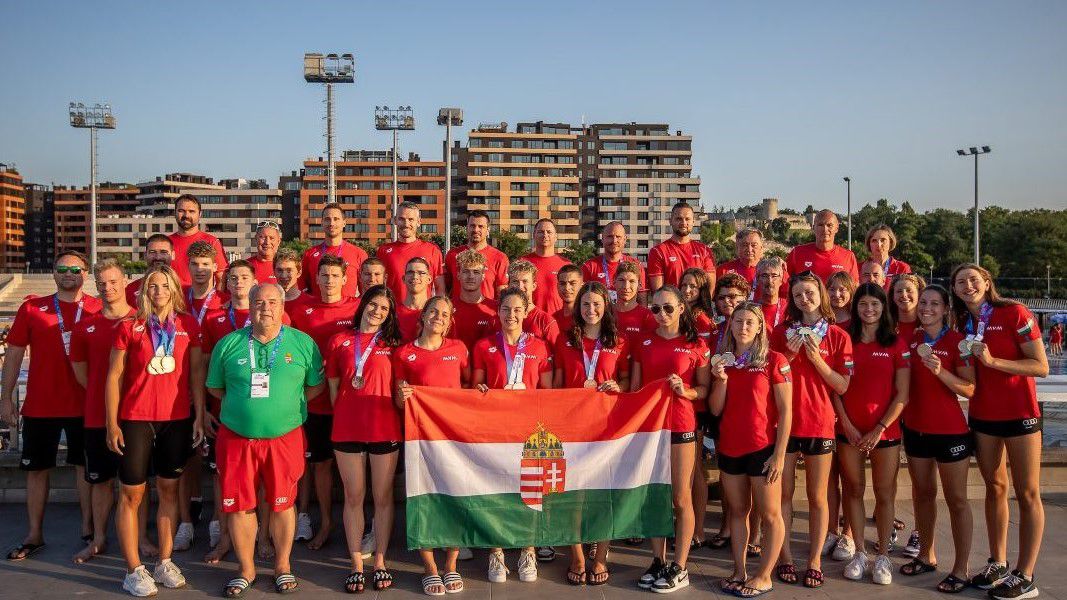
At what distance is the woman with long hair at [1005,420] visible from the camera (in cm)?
550

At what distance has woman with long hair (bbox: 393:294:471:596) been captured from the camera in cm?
562

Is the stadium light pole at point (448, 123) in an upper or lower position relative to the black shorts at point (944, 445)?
upper

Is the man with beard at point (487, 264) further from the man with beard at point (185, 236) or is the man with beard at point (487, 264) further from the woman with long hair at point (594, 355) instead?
the woman with long hair at point (594, 355)

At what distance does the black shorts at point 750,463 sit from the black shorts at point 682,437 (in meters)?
0.30

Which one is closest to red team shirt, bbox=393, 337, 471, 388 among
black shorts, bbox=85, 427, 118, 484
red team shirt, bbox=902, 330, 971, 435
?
black shorts, bbox=85, 427, 118, 484

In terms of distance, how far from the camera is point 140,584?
218 inches

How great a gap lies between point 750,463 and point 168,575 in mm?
4297

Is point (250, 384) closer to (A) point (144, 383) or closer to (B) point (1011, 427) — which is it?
(A) point (144, 383)

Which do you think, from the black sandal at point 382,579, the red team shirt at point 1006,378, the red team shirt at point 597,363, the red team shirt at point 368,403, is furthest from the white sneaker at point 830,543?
the red team shirt at point 368,403

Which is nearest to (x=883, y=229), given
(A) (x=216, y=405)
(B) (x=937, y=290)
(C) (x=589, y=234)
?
(B) (x=937, y=290)

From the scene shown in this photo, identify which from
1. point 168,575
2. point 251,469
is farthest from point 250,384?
point 168,575

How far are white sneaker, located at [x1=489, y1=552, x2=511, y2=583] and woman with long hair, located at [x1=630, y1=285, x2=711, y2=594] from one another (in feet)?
3.29

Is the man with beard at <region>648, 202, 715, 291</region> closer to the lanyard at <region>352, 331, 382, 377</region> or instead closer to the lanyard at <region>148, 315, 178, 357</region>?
the lanyard at <region>352, 331, 382, 377</region>

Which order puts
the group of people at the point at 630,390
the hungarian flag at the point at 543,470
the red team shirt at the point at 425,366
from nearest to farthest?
the group of people at the point at 630,390 < the red team shirt at the point at 425,366 < the hungarian flag at the point at 543,470
